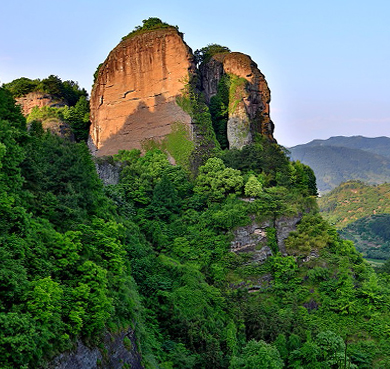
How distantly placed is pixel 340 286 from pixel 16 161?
15746 millimetres

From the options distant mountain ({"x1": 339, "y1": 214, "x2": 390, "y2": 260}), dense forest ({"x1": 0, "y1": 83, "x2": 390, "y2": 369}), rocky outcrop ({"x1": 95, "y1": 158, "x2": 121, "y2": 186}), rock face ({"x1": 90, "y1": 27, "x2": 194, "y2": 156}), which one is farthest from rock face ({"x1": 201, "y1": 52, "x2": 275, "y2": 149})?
distant mountain ({"x1": 339, "y1": 214, "x2": 390, "y2": 260})

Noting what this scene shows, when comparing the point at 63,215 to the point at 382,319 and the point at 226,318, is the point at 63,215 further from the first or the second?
the point at 382,319

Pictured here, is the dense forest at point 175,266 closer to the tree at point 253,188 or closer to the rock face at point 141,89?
the tree at point 253,188

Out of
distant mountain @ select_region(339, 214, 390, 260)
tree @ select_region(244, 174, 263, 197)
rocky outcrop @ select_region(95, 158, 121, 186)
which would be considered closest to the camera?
tree @ select_region(244, 174, 263, 197)

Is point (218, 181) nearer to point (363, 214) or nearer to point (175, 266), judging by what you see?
point (175, 266)

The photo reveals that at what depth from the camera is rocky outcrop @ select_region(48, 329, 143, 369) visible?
388 inches

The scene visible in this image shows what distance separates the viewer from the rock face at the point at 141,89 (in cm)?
3030

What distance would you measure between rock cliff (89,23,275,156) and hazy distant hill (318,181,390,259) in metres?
35.3

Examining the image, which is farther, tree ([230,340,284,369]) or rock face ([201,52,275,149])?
rock face ([201,52,275,149])

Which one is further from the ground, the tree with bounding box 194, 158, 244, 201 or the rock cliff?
the rock cliff

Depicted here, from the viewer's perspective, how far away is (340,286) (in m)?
21.7

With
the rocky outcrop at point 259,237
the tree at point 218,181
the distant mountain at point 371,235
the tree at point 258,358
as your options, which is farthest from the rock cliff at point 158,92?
the distant mountain at point 371,235

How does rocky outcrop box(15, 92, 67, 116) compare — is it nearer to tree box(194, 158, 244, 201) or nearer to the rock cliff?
the rock cliff

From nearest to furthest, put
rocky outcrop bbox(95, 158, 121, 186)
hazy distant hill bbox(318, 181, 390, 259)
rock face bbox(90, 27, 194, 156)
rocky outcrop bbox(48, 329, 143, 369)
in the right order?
1. rocky outcrop bbox(48, 329, 143, 369)
2. rocky outcrop bbox(95, 158, 121, 186)
3. rock face bbox(90, 27, 194, 156)
4. hazy distant hill bbox(318, 181, 390, 259)
